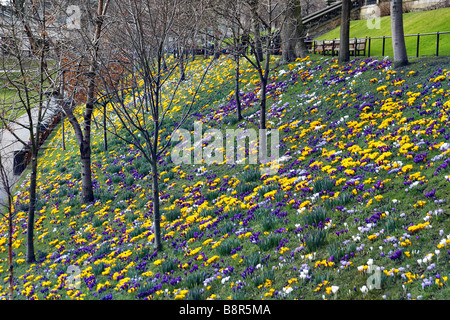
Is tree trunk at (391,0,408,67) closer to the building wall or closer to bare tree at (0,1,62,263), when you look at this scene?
bare tree at (0,1,62,263)

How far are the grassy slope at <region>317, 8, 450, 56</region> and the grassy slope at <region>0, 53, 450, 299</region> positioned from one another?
5.64 metres

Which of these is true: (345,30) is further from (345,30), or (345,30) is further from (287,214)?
(287,214)

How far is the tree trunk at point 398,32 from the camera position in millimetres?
11852

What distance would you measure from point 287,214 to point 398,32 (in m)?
8.46

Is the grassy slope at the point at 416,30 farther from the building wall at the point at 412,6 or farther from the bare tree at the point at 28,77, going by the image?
the bare tree at the point at 28,77

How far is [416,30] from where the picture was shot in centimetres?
2248

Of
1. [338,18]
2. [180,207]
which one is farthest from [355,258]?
[338,18]

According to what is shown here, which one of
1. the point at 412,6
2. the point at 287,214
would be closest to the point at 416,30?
the point at 412,6

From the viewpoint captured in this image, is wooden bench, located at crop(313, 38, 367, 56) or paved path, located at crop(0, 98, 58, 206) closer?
paved path, located at crop(0, 98, 58, 206)

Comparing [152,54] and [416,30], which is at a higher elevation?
[416,30]

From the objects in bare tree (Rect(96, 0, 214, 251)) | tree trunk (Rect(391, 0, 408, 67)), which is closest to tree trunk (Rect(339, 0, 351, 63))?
tree trunk (Rect(391, 0, 408, 67))

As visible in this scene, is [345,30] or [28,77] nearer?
[28,77]

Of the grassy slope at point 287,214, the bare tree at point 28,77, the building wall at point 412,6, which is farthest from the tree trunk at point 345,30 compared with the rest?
the building wall at point 412,6

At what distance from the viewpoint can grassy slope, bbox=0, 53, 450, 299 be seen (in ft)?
17.1
